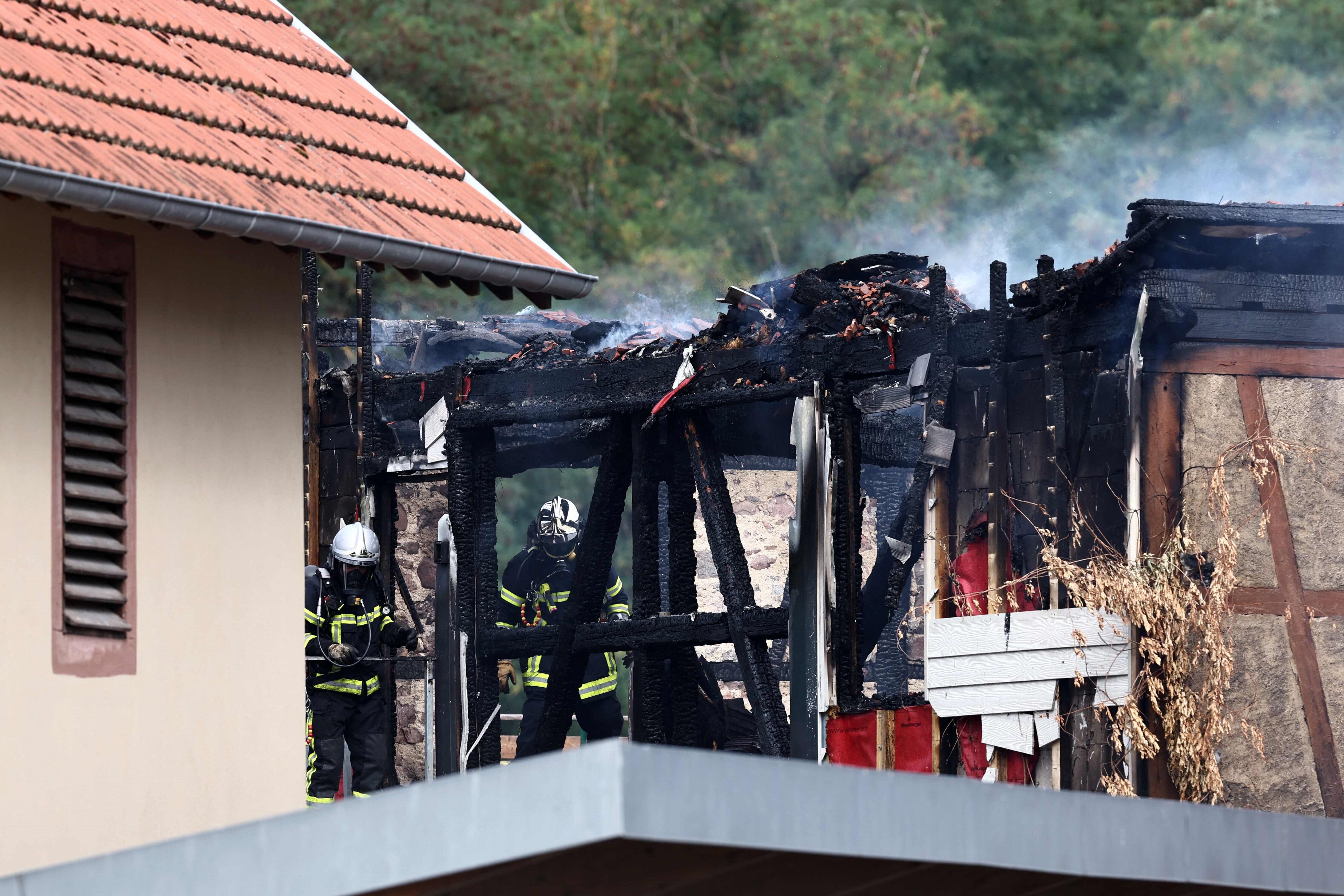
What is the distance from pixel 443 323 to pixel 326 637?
3.90 meters

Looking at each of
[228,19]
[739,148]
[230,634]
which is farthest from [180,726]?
[739,148]

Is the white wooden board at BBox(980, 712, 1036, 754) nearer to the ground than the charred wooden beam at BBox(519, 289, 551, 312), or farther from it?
nearer to the ground

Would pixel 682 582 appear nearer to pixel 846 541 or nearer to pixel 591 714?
pixel 846 541

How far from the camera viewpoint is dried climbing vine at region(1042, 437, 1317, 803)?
350 inches

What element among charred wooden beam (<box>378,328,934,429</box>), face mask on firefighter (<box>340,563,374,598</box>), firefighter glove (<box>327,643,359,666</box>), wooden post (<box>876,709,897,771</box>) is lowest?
wooden post (<box>876,709,897,771</box>)

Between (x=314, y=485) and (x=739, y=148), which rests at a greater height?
(x=739, y=148)

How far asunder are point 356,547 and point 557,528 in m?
2.22

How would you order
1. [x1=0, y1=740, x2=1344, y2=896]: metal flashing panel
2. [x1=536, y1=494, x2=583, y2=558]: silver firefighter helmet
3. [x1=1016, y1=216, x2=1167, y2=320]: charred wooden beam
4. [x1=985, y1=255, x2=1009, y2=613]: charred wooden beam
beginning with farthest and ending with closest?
[x1=536, y1=494, x2=583, y2=558]: silver firefighter helmet
[x1=985, y1=255, x2=1009, y2=613]: charred wooden beam
[x1=1016, y1=216, x2=1167, y2=320]: charred wooden beam
[x1=0, y1=740, x2=1344, y2=896]: metal flashing panel

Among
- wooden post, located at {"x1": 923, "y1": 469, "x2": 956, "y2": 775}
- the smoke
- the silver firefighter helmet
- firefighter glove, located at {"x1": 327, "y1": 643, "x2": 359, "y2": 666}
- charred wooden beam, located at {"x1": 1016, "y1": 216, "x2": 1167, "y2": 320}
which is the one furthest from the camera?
the smoke

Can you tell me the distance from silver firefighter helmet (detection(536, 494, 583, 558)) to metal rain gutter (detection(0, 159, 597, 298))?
5.81 metres

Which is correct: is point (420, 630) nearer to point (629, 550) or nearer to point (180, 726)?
point (180, 726)

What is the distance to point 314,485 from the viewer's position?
46.6ft

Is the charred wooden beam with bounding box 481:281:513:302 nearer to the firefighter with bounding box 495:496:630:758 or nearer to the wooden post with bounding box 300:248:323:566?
the firefighter with bounding box 495:496:630:758

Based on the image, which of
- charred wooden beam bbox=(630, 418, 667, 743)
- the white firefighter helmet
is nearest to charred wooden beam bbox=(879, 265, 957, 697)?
charred wooden beam bbox=(630, 418, 667, 743)
